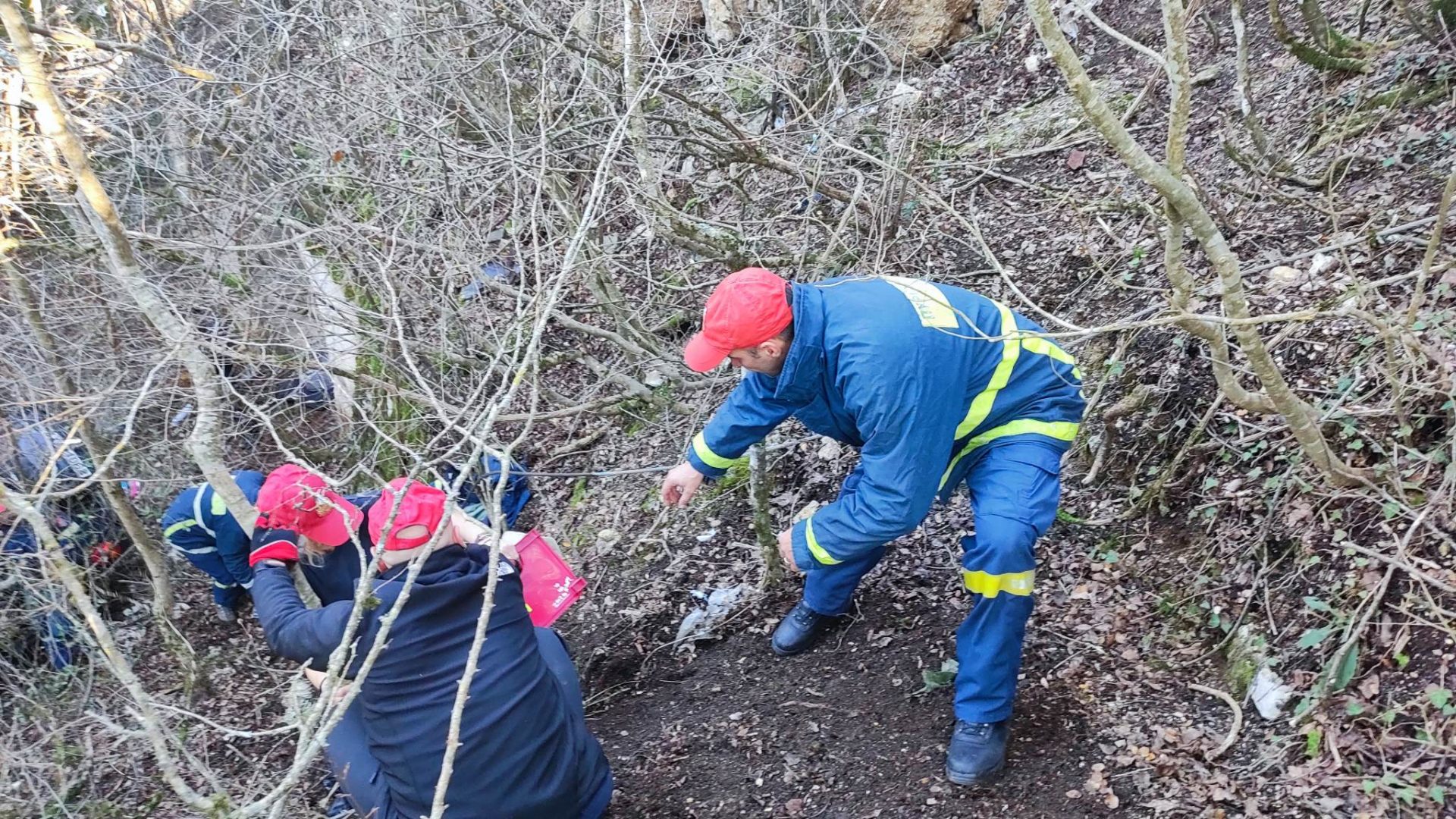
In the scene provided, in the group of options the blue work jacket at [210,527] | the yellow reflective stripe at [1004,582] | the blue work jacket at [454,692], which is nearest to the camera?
the blue work jacket at [454,692]

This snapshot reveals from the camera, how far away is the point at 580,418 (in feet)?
18.1

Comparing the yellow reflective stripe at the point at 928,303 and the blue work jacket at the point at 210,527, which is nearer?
the yellow reflective stripe at the point at 928,303

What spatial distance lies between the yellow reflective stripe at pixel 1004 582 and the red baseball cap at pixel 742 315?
901mm

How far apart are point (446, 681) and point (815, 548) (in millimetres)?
1114

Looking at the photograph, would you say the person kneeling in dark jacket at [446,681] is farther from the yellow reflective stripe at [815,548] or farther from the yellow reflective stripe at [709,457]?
the yellow reflective stripe at [815,548]

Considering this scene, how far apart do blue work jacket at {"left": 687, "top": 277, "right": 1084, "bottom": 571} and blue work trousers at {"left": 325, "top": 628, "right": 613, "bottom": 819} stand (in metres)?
0.91

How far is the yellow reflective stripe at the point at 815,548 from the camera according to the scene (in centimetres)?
282

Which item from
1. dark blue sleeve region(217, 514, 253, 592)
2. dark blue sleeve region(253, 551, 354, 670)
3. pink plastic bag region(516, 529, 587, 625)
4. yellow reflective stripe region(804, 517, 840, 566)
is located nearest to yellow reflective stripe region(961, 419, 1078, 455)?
yellow reflective stripe region(804, 517, 840, 566)

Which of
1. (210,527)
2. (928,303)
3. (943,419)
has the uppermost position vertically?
(928,303)

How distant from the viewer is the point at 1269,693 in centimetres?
267

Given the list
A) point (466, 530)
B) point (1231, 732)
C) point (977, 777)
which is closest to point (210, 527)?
point (466, 530)

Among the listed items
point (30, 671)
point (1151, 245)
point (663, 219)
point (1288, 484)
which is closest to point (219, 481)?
point (663, 219)

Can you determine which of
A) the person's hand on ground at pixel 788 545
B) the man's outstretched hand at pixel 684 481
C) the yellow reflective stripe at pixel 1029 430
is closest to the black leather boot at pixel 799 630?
the person's hand on ground at pixel 788 545

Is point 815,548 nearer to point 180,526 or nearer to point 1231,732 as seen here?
point 1231,732
